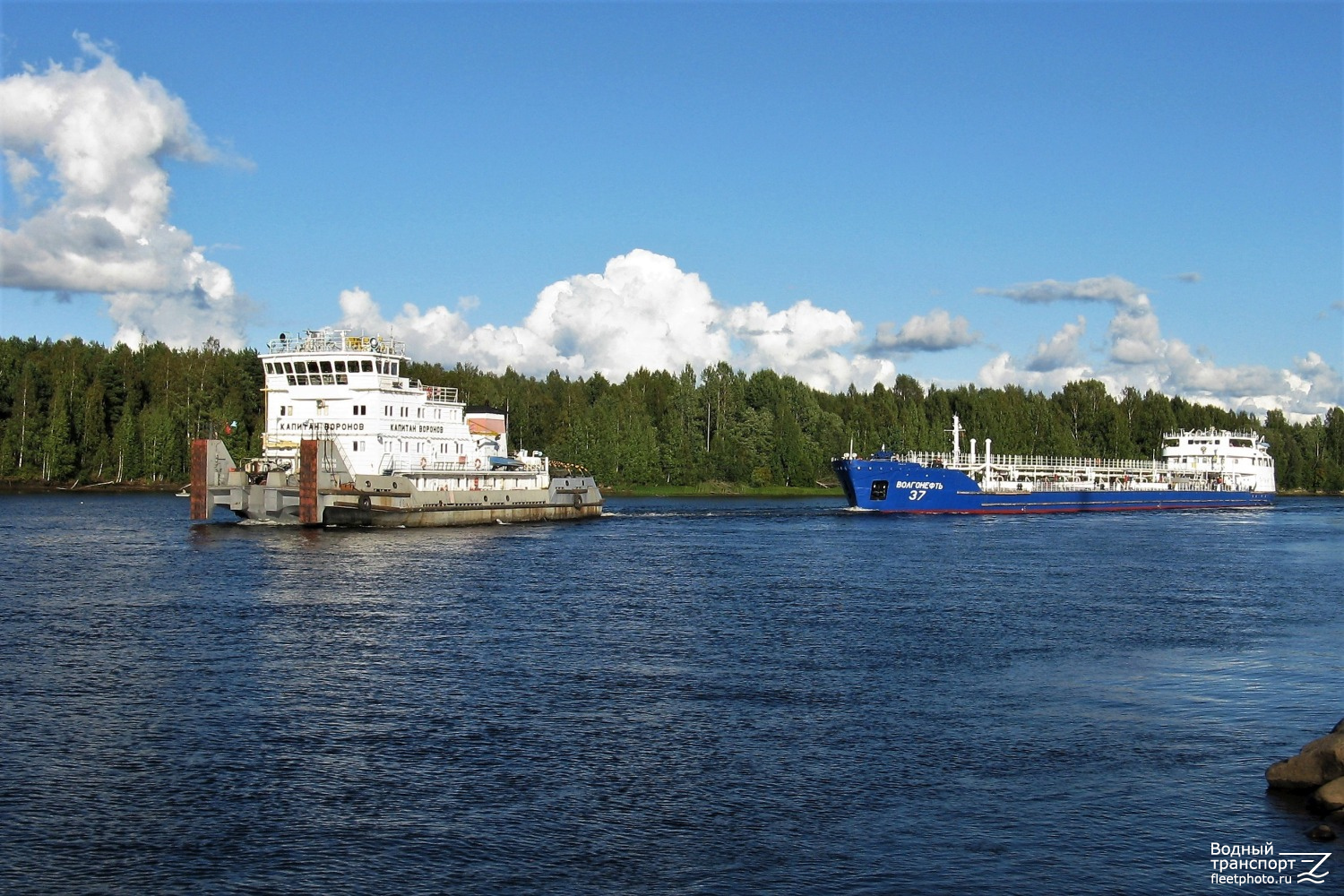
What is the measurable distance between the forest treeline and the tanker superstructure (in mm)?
47215

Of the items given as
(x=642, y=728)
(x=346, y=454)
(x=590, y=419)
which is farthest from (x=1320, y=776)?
(x=590, y=419)

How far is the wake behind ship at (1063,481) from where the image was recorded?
354ft

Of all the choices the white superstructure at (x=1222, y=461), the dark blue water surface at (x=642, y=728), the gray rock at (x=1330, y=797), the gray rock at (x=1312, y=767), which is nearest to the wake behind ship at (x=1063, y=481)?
the white superstructure at (x=1222, y=461)

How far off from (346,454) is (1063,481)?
3182 inches

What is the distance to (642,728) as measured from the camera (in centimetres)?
2597

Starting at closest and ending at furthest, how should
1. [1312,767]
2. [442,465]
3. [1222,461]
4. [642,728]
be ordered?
[1312,767], [642,728], [442,465], [1222,461]

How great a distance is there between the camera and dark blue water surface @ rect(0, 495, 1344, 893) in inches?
725

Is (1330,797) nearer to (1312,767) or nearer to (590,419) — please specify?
(1312,767)

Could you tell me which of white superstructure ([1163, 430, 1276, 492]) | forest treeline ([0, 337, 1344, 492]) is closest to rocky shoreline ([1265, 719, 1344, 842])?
forest treeline ([0, 337, 1344, 492])

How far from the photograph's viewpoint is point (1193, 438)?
144125 mm

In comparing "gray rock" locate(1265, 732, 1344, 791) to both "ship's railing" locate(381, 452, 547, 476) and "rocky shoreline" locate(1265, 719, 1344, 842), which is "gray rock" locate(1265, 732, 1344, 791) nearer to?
"rocky shoreline" locate(1265, 719, 1344, 842)

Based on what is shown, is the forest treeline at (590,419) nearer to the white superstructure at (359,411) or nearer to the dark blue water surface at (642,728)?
the white superstructure at (359,411)

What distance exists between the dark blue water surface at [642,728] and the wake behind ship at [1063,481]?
52656mm

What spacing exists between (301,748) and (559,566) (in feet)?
113
